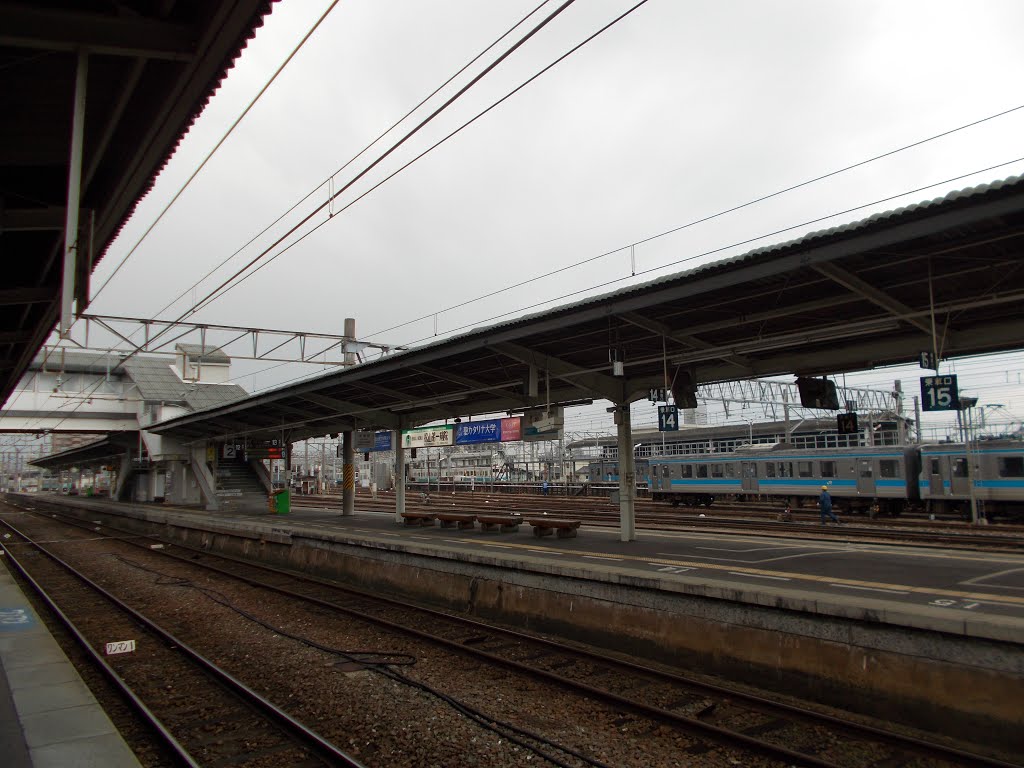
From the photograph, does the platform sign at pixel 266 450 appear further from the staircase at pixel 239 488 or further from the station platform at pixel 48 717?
the station platform at pixel 48 717

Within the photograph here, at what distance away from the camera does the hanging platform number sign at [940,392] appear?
9023mm

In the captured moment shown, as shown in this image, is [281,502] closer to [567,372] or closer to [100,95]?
[567,372]

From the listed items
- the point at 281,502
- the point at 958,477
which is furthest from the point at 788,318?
the point at 281,502

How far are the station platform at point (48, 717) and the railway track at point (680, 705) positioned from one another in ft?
13.0

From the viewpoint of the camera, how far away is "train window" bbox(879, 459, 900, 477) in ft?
84.3

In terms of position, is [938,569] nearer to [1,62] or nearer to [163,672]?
[163,672]

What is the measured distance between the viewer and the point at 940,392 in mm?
9172

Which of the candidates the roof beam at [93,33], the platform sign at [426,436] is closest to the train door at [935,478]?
the platform sign at [426,436]

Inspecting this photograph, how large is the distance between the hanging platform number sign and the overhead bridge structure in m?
0.55

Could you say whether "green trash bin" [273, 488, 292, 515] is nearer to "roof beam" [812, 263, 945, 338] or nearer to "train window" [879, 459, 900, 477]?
"train window" [879, 459, 900, 477]

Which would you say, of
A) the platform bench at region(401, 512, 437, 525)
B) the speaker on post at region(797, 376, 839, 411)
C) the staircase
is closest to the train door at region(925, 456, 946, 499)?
the speaker on post at region(797, 376, 839, 411)

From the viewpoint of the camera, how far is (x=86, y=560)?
20375 millimetres

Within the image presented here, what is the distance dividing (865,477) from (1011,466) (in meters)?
4.99

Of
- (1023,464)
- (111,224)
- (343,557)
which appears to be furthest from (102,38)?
(1023,464)
